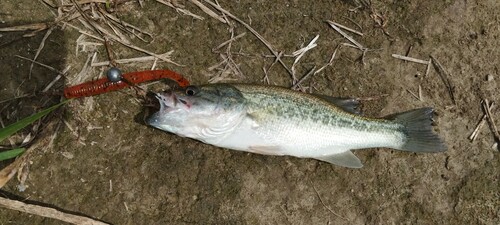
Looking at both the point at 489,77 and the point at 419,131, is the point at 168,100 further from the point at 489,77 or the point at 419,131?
the point at 489,77

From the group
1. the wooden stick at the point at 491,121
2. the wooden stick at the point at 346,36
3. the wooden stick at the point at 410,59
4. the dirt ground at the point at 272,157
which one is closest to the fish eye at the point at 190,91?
the dirt ground at the point at 272,157

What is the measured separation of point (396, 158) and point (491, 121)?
1095 mm

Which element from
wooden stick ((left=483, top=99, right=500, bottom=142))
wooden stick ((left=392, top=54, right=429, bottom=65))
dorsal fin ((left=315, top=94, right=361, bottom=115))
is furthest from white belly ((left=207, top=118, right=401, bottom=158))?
wooden stick ((left=483, top=99, right=500, bottom=142))

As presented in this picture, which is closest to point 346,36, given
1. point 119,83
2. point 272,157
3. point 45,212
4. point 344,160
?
point 344,160

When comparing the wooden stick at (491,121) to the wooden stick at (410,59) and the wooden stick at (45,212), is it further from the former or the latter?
the wooden stick at (45,212)

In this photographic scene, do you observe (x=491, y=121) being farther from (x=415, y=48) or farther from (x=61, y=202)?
(x=61, y=202)

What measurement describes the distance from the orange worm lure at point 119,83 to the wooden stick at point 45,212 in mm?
1034

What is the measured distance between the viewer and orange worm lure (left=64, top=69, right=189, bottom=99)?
14.5 feet

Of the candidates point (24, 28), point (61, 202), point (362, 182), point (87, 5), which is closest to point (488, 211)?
point (362, 182)

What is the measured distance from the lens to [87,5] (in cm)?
468

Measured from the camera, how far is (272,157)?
4.75 metres

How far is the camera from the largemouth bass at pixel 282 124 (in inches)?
164

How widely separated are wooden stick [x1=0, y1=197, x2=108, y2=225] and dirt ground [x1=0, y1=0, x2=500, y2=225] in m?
0.21

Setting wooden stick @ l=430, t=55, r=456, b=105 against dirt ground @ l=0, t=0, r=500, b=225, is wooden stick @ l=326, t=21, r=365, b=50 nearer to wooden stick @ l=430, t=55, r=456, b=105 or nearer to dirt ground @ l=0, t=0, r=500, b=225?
dirt ground @ l=0, t=0, r=500, b=225
